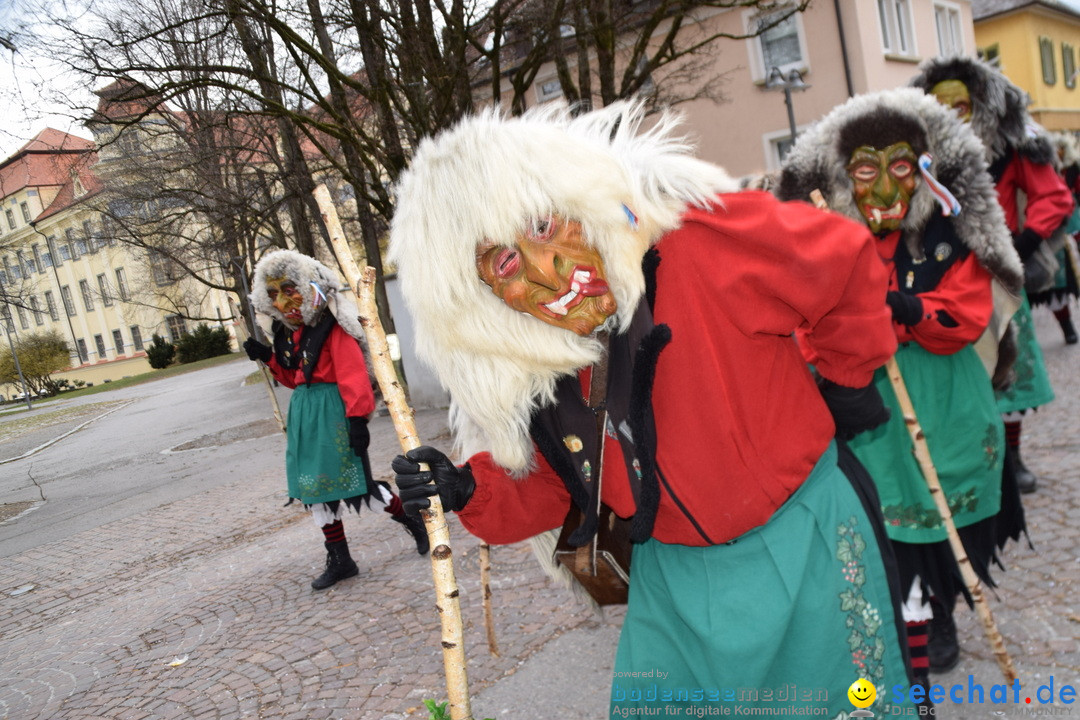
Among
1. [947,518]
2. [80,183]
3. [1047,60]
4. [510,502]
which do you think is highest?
[1047,60]

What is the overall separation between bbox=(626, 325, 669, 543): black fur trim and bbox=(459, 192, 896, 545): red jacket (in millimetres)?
57

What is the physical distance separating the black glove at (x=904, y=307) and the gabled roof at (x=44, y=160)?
929 centimetres

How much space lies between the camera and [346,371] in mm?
5434

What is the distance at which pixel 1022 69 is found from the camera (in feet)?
107

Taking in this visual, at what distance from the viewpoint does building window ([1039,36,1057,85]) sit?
33031 mm

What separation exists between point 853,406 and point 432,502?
3.56 feet

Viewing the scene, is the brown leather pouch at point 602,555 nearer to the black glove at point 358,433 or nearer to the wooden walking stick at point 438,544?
the wooden walking stick at point 438,544

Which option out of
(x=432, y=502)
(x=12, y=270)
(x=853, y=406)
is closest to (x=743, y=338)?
(x=853, y=406)

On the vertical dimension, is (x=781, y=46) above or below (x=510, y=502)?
above

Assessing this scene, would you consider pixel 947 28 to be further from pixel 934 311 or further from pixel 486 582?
pixel 486 582

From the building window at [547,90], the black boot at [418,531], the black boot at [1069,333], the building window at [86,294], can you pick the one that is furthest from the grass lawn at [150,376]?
the black boot at [1069,333]

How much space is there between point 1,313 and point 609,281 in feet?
37.4

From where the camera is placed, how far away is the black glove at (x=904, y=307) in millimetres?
2873

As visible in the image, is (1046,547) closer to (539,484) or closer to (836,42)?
(539,484)
